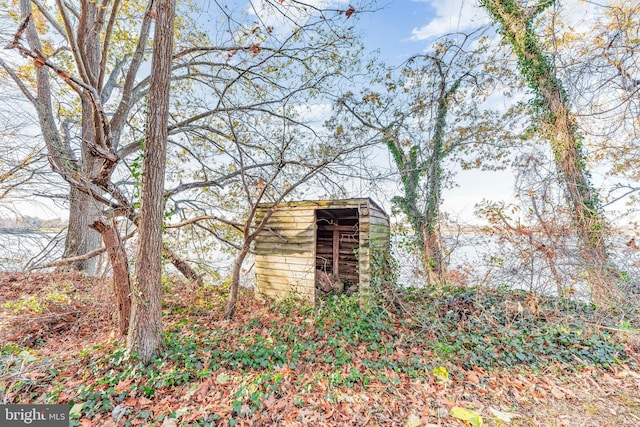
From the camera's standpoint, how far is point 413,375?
3.16 meters

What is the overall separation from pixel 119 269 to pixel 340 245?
4368 mm

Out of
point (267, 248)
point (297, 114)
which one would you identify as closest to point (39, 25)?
point (297, 114)

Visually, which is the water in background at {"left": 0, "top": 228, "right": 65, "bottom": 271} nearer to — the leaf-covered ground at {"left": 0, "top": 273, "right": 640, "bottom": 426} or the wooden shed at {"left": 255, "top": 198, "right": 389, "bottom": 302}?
the leaf-covered ground at {"left": 0, "top": 273, "right": 640, "bottom": 426}

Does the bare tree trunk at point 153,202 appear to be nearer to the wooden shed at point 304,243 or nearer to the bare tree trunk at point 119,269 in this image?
the bare tree trunk at point 119,269

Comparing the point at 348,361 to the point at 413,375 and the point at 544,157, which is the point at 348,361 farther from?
the point at 544,157

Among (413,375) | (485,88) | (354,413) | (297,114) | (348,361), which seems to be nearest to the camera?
(354,413)

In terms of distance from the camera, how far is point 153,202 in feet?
10.3

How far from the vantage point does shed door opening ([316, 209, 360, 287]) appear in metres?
5.98

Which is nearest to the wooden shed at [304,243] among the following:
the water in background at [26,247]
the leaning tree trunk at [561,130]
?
the leaning tree trunk at [561,130]

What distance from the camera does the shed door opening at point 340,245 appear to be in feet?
19.6

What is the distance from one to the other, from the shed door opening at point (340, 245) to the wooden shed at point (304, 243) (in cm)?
3

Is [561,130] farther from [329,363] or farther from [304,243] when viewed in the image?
[329,363]

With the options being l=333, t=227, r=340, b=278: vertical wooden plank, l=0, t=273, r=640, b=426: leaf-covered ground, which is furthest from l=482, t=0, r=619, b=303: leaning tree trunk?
l=333, t=227, r=340, b=278: vertical wooden plank

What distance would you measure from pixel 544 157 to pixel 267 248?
6.67m
